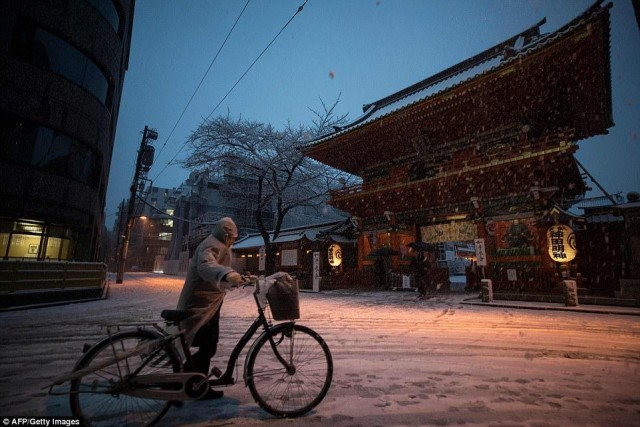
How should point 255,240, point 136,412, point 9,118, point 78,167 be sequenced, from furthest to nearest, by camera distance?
1. point 255,240
2. point 78,167
3. point 9,118
4. point 136,412

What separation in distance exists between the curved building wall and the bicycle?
1147 cm

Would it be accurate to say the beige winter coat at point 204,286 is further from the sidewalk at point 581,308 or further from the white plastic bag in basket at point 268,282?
the sidewalk at point 581,308

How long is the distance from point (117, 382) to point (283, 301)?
1.26 metres

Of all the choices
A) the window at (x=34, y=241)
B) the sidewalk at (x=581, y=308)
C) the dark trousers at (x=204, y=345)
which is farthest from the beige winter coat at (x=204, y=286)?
the window at (x=34, y=241)

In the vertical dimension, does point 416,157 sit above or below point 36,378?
above

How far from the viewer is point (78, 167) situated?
13.1 metres

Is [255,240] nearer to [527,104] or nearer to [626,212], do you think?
[527,104]

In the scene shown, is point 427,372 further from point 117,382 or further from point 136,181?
point 136,181

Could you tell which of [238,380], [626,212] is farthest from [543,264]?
[238,380]

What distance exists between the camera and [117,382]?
2012 millimetres

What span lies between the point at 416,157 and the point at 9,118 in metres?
17.0

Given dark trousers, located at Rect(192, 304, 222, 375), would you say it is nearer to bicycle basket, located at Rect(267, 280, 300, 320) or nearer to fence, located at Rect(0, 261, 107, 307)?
bicycle basket, located at Rect(267, 280, 300, 320)

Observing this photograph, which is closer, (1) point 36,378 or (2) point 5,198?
(1) point 36,378

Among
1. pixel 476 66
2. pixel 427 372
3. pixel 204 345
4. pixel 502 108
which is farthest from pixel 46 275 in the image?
pixel 476 66
